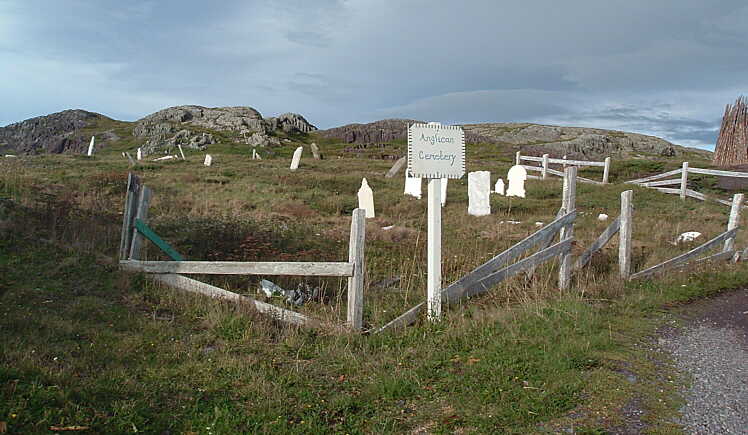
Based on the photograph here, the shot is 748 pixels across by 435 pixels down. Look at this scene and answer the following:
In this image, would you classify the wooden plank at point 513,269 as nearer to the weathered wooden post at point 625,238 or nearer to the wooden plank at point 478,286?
the wooden plank at point 478,286

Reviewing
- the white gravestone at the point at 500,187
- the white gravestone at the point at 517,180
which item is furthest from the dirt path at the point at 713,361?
the white gravestone at the point at 500,187

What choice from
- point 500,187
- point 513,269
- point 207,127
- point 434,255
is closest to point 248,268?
point 434,255

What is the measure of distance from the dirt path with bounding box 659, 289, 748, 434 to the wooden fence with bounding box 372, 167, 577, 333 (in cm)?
176

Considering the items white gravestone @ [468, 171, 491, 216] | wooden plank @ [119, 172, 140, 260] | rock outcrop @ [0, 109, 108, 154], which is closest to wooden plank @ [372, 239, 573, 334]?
wooden plank @ [119, 172, 140, 260]

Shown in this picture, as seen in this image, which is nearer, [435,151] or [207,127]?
[435,151]

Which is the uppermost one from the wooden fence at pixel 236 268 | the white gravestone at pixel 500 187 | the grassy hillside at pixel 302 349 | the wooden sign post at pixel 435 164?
the white gravestone at pixel 500 187

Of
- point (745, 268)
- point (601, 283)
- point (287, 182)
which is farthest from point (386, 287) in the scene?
point (287, 182)

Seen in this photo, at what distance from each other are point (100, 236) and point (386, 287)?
5.22m

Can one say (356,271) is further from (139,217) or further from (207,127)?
(207,127)

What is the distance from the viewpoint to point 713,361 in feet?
18.0

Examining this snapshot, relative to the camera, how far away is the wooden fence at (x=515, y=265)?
6.51 m

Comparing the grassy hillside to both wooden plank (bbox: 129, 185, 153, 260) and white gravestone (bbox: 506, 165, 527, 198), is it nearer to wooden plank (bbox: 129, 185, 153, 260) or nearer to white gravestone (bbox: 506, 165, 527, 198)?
wooden plank (bbox: 129, 185, 153, 260)

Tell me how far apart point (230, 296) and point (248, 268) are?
505 millimetres

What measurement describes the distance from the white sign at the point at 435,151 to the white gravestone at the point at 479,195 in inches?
399
